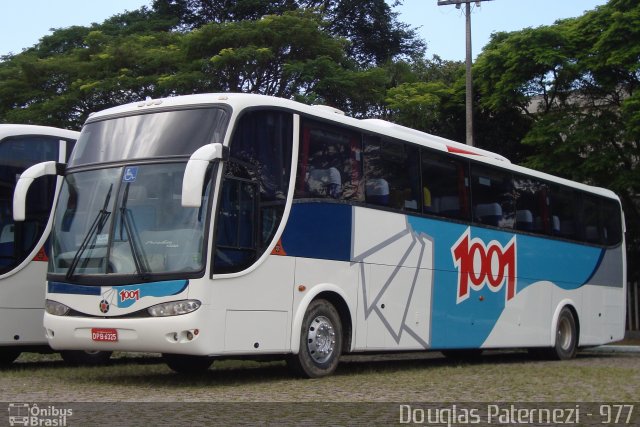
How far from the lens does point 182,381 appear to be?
12.1m

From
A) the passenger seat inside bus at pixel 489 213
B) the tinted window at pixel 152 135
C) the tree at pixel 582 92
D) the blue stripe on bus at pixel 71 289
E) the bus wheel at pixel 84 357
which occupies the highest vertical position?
the tree at pixel 582 92

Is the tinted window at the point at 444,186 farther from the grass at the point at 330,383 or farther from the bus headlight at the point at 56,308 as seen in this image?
the bus headlight at the point at 56,308

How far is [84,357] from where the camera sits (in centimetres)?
1523

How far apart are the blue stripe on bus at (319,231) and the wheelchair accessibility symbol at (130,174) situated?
6.37 ft

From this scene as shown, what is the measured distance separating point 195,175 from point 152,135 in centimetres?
168

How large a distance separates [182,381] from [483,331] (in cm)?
614

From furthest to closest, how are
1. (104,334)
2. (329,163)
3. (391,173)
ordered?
1. (391,173)
2. (329,163)
3. (104,334)

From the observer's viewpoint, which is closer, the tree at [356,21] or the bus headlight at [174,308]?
the bus headlight at [174,308]

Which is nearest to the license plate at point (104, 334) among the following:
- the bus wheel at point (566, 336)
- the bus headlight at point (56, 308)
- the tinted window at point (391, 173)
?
the bus headlight at point (56, 308)

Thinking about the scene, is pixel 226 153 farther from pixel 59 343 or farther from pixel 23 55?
pixel 23 55

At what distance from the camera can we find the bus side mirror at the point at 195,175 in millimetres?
10133

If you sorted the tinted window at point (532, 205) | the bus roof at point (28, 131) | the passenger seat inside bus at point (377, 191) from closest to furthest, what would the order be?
the passenger seat inside bus at point (377, 191) < the bus roof at point (28, 131) < the tinted window at point (532, 205)

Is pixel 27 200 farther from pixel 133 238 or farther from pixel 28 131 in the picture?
pixel 133 238

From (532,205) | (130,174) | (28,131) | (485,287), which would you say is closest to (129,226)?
(130,174)
